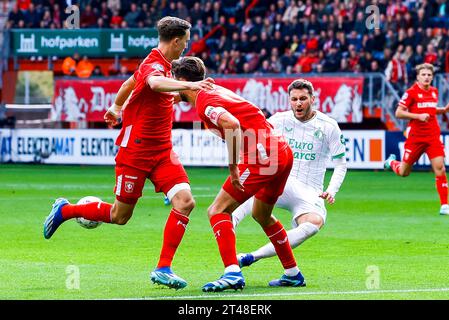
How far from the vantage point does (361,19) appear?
108ft

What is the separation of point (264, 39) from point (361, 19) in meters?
3.16

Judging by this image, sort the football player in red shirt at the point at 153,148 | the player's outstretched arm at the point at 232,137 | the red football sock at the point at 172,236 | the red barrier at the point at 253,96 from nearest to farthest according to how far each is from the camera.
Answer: the player's outstretched arm at the point at 232,137
the red football sock at the point at 172,236
the football player in red shirt at the point at 153,148
the red barrier at the point at 253,96

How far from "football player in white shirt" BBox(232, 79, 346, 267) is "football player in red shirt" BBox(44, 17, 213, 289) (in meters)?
1.03

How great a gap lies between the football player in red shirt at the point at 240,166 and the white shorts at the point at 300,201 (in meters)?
1.11

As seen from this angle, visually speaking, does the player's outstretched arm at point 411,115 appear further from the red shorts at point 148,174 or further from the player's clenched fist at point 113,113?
the red shorts at point 148,174

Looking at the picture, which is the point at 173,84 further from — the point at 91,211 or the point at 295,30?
the point at 295,30

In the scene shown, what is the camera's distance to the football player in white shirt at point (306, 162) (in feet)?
36.6

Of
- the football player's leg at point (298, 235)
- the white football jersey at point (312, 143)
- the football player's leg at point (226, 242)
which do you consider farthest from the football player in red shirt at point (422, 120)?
the football player's leg at point (226, 242)

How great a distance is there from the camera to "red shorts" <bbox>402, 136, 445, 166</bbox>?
1930cm

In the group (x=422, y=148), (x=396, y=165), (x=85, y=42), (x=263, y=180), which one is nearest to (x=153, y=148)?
(x=263, y=180)

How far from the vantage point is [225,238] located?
32.4ft

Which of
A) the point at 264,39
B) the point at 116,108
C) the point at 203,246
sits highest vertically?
the point at 264,39
